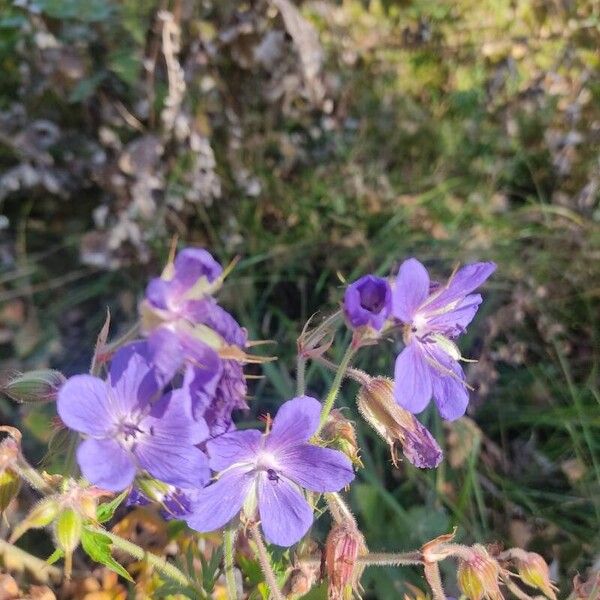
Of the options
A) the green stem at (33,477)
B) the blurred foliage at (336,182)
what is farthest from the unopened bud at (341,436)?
the blurred foliage at (336,182)

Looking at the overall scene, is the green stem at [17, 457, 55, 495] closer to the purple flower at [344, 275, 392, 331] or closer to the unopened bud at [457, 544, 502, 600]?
the purple flower at [344, 275, 392, 331]

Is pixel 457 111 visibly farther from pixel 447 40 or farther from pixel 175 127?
pixel 175 127

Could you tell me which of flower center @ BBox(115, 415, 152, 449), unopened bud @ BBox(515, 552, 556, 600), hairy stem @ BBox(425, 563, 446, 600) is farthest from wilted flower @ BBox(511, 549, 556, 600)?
flower center @ BBox(115, 415, 152, 449)

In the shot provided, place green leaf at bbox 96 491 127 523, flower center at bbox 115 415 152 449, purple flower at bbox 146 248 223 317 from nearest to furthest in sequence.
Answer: purple flower at bbox 146 248 223 317, flower center at bbox 115 415 152 449, green leaf at bbox 96 491 127 523

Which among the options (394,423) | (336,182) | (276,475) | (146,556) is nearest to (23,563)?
(146,556)

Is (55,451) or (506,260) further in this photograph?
(506,260)

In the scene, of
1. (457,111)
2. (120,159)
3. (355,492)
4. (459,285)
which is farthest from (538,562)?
(457,111)
